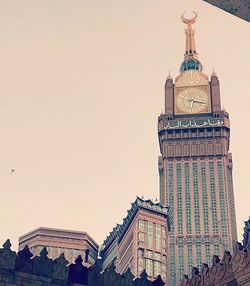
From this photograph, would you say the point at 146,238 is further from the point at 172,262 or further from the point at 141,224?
the point at 172,262

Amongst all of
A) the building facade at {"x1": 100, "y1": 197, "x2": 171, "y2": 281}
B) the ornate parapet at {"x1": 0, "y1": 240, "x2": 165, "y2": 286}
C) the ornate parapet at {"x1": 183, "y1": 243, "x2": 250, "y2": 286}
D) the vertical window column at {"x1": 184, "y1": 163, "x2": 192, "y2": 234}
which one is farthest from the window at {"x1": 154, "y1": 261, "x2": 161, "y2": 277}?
the ornate parapet at {"x1": 0, "y1": 240, "x2": 165, "y2": 286}

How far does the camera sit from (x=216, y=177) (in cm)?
19725

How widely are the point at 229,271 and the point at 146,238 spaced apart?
13518 cm

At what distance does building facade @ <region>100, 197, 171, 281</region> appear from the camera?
162125 mm

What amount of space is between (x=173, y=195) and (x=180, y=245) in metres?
19.1

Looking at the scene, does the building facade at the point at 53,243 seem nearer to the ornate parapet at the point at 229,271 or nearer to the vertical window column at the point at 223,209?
the vertical window column at the point at 223,209

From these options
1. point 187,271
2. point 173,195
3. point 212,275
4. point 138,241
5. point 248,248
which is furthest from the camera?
point 173,195

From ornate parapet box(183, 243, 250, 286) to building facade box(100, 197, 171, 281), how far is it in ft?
409

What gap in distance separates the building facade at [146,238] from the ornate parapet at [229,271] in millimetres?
124586

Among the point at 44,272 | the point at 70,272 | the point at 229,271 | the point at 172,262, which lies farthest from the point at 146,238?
the point at 44,272

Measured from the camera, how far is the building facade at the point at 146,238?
162 metres

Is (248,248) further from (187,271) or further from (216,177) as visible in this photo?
(216,177)

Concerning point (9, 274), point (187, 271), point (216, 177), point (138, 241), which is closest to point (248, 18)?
point (9, 274)

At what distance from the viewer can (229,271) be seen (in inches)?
1312
